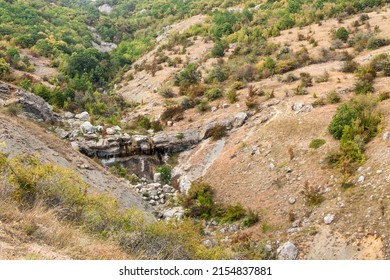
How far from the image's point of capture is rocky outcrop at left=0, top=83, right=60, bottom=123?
1608cm

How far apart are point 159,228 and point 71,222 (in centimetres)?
176

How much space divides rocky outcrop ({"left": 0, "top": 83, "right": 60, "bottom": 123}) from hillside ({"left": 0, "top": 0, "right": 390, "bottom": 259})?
82 millimetres

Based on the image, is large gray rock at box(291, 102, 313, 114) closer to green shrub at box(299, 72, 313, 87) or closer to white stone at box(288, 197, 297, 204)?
green shrub at box(299, 72, 313, 87)

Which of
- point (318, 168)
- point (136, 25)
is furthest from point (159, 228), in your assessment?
point (136, 25)

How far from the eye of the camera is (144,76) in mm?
29625

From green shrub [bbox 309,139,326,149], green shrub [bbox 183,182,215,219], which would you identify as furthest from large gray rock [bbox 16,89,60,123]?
green shrub [bbox 309,139,326,149]

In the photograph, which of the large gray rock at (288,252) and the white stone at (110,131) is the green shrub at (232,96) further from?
the large gray rock at (288,252)

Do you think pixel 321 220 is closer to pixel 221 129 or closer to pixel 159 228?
pixel 159 228

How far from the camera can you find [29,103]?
16500 millimetres

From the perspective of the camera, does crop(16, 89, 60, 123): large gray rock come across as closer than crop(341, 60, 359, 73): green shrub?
Yes

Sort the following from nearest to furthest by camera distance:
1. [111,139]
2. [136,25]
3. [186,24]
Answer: [111,139], [186,24], [136,25]

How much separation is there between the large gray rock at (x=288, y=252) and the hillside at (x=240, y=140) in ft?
0.17

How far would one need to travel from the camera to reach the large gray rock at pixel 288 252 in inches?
373

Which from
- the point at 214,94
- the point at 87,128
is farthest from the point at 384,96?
the point at 87,128
